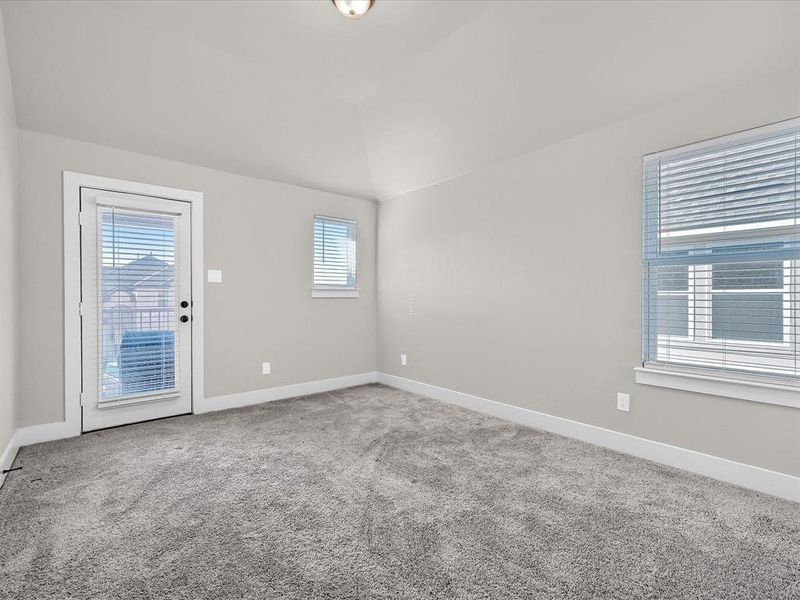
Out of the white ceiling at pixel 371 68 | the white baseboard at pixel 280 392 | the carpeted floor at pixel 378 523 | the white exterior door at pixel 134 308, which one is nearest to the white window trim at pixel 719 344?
the white ceiling at pixel 371 68

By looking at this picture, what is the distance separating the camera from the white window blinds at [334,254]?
463 centimetres

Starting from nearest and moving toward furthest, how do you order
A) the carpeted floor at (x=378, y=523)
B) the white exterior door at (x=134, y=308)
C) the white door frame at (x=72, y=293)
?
the carpeted floor at (x=378, y=523) < the white door frame at (x=72, y=293) < the white exterior door at (x=134, y=308)

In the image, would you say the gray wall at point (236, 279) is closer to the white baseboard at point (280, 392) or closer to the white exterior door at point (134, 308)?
the white baseboard at point (280, 392)

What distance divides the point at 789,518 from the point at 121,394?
4.60 metres

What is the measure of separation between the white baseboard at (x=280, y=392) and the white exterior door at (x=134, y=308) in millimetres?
195

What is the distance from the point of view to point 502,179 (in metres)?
3.65

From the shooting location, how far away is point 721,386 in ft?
7.87

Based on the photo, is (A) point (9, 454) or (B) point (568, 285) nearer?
(A) point (9, 454)

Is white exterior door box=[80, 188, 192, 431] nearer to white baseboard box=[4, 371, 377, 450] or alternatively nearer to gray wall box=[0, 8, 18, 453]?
white baseboard box=[4, 371, 377, 450]

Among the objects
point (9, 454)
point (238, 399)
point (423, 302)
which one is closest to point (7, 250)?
point (9, 454)

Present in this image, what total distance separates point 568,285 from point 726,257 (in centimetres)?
102

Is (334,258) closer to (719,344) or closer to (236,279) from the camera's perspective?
(236,279)

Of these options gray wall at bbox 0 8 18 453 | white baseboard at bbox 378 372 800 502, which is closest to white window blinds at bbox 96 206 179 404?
gray wall at bbox 0 8 18 453

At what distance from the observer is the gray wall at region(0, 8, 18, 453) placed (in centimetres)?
246
